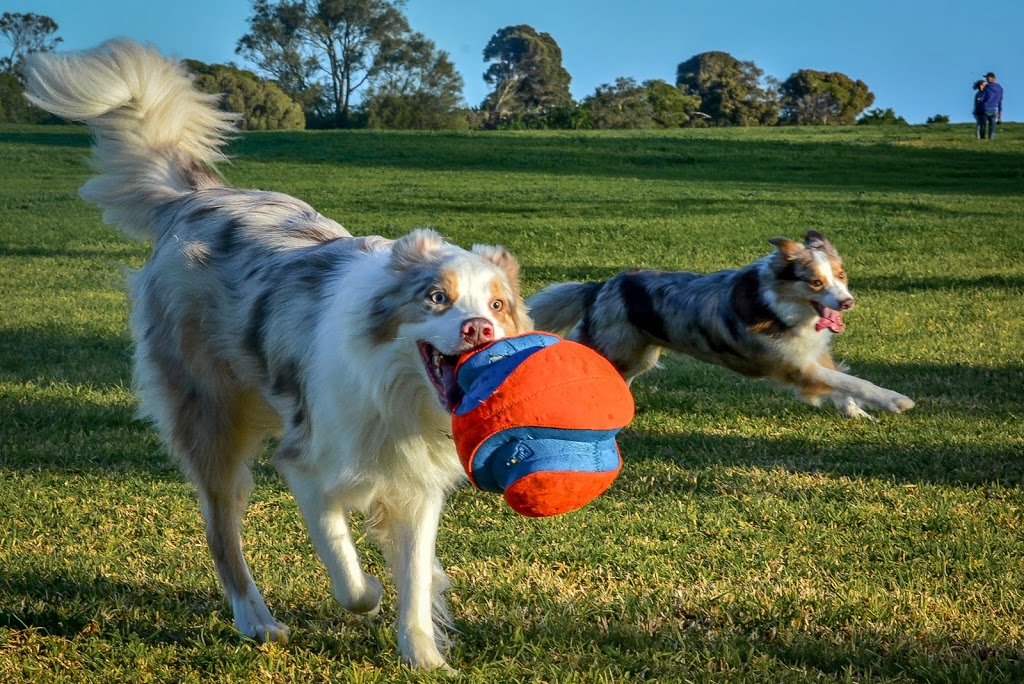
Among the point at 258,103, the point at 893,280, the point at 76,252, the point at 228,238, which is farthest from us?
the point at 258,103

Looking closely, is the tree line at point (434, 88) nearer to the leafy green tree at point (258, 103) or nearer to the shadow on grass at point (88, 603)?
the leafy green tree at point (258, 103)

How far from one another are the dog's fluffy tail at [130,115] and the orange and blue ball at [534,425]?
2.48 m

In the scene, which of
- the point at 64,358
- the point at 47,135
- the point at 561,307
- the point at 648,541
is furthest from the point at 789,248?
the point at 47,135

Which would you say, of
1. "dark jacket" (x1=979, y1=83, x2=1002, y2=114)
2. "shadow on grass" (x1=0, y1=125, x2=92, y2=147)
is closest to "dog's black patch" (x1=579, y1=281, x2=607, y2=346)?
"shadow on grass" (x1=0, y1=125, x2=92, y2=147)

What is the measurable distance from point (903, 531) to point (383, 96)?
5012cm

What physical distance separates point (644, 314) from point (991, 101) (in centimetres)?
3076

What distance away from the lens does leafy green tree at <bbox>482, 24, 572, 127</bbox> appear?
229 feet

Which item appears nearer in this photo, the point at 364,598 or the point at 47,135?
the point at 364,598

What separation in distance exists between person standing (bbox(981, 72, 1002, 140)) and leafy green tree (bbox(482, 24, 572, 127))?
3697 centimetres

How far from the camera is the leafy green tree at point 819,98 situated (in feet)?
204

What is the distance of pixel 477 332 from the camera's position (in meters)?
3.54

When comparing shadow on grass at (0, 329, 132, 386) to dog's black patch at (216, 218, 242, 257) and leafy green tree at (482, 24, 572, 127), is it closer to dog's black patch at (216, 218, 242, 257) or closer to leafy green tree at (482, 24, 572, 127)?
dog's black patch at (216, 218, 242, 257)

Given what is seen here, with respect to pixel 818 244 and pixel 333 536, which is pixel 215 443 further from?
pixel 818 244

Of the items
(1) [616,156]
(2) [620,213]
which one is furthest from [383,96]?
(2) [620,213]
